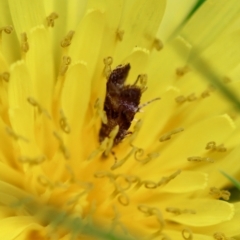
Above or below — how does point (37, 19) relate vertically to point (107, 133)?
above

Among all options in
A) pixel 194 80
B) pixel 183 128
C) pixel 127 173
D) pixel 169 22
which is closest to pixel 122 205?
pixel 127 173

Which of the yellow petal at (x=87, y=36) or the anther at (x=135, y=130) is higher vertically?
the yellow petal at (x=87, y=36)

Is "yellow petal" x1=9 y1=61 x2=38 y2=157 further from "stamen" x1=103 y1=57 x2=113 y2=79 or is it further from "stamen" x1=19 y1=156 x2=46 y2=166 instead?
"stamen" x1=103 y1=57 x2=113 y2=79

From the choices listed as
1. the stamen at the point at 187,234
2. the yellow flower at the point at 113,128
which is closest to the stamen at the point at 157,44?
the yellow flower at the point at 113,128

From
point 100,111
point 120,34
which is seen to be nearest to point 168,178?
point 100,111

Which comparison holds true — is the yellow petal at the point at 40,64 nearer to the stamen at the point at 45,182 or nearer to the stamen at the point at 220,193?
the stamen at the point at 45,182

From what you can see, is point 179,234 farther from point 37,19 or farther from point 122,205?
point 37,19

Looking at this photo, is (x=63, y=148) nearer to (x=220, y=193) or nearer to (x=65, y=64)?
(x=65, y=64)
